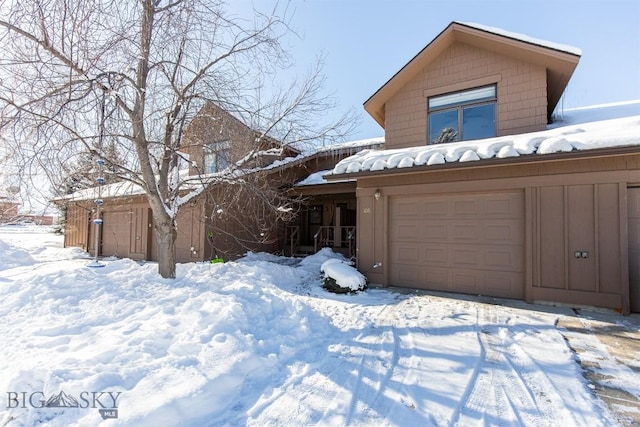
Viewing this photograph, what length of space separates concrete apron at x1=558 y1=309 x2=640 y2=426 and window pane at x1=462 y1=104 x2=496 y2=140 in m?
4.50

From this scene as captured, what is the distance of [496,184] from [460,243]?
146 cm

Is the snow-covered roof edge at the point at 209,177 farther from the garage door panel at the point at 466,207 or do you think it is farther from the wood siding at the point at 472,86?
the garage door panel at the point at 466,207

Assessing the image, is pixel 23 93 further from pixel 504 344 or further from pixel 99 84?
pixel 504 344

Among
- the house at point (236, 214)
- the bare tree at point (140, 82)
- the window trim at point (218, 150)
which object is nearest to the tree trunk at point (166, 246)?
the bare tree at point (140, 82)

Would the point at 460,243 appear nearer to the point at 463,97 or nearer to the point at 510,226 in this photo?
the point at 510,226

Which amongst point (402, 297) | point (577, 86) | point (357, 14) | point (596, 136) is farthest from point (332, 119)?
point (577, 86)


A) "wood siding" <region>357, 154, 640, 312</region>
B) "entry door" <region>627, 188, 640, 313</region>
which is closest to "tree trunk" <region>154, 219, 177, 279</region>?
"wood siding" <region>357, 154, 640, 312</region>

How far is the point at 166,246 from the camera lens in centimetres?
613

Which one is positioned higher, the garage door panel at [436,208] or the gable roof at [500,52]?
the gable roof at [500,52]

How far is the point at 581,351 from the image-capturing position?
369cm

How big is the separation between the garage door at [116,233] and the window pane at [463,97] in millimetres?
12982

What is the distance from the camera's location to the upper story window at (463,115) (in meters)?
7.72

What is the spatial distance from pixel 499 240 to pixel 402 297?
237cm

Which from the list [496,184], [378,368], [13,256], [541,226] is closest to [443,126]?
[496,184]
